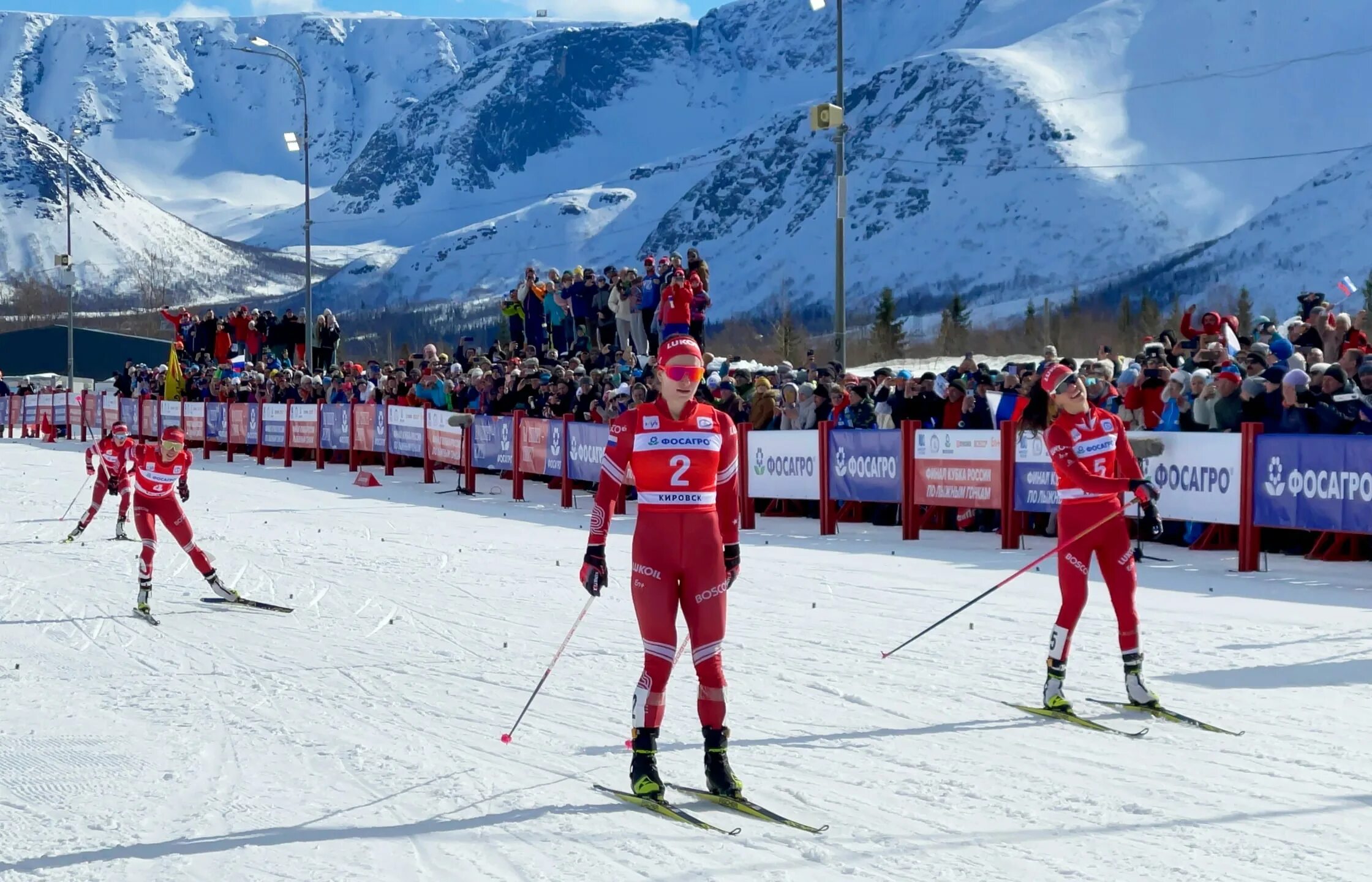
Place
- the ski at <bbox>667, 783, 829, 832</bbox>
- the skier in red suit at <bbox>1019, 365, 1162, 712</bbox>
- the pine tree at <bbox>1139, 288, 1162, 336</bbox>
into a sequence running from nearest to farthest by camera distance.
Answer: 1. the ski at <bbox>667, 783, 829, 832</bbox>
2. the skier in red suit at <bbox>1019, 365, 1162, 712</bbox>
3. the pine tree at <bbox>1139, 288, 1162, 336</bbox>

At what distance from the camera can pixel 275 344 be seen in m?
39.6

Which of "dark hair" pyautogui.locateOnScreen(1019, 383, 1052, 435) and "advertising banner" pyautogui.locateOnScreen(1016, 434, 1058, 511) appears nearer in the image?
"dark hair" pyautogui.locateOnScreen(1019, 383, 1052, 435)

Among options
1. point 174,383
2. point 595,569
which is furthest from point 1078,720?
point 174,383

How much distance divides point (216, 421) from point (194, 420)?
1.40 metres

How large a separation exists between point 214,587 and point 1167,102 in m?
193

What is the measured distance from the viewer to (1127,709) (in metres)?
8.44

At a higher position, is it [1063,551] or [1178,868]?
[1063,551]

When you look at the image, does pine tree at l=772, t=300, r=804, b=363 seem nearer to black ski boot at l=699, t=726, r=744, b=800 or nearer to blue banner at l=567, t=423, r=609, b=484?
blue banner at l=567, t=423, r=609, b=484

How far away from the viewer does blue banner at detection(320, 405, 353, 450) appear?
29.7 m

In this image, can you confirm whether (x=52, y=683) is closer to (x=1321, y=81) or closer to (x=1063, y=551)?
(x=1063, y=551)

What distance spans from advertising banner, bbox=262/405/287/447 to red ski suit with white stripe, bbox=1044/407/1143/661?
83.4 feet

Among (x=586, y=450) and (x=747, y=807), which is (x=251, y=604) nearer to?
(x=747, y=807)

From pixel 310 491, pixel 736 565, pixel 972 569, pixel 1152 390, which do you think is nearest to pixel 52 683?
pixel 736 565

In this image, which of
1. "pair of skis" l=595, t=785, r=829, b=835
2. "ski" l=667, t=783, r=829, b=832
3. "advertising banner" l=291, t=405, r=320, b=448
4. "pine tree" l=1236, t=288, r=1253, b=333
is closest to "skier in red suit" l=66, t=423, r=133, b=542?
"pair of skis" l=595, t=785, r=829, b=835
